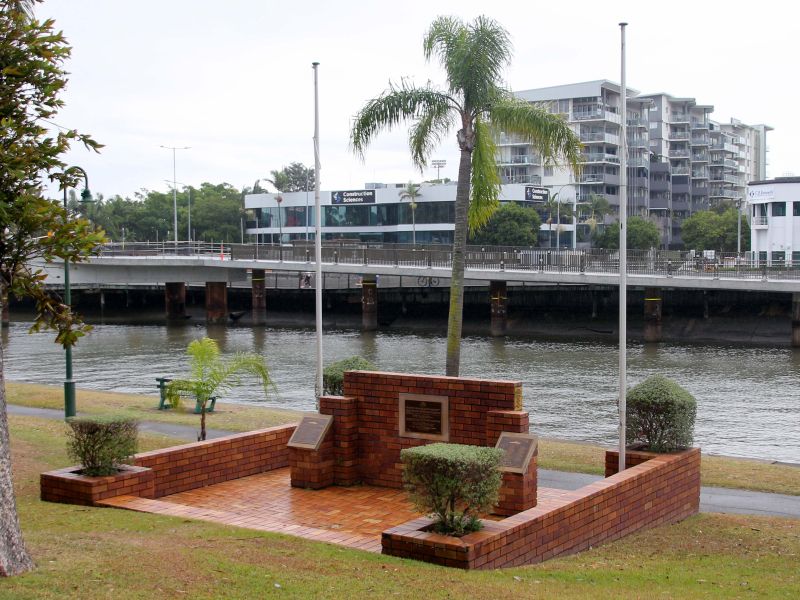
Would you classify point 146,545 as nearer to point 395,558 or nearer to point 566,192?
point 395,558

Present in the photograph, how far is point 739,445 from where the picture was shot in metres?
22.7

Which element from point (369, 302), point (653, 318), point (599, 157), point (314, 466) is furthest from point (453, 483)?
point (599, 157)

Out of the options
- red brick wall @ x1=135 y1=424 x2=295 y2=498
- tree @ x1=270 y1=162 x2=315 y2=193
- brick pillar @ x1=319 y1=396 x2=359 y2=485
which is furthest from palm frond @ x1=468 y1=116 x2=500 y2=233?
tree @ x1=270 y1=162 x2=315 y2=193

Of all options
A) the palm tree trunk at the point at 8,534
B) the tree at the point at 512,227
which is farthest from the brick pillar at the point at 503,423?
the tree at the point at 512,227

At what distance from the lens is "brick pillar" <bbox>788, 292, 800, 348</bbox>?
48.5 meters

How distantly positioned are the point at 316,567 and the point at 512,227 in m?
84.6

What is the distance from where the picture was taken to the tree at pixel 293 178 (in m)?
145

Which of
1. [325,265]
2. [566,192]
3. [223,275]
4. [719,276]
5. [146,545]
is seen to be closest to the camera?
[146,545]

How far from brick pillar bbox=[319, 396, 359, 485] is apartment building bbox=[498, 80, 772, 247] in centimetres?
8821

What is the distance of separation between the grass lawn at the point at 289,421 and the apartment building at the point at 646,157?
7753 cm

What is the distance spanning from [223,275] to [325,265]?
1057cm

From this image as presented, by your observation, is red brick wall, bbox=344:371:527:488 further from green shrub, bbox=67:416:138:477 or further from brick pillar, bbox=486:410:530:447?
green shrub, bbox=67:416:138:477

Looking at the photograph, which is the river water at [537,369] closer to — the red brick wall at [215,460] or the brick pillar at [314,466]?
the red brick wall at [215,460]

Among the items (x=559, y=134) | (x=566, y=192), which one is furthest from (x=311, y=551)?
(x=566, y=192)
